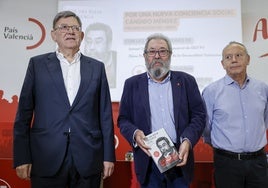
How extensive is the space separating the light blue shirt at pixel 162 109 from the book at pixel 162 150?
0.13 m

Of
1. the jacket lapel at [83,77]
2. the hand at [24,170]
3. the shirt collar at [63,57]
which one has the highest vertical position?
the shirt collar at [63,57]

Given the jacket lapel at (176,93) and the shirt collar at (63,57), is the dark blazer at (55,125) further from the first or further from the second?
the jacket lapel at (176,93)

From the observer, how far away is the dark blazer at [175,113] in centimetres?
188

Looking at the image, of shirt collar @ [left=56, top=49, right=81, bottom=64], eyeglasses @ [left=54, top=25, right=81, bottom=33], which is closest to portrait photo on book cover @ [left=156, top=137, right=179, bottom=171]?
shirt collar @ [left=56, top=49, right=81, bottom=64]

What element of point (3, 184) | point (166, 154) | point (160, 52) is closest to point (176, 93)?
point (160, 52)

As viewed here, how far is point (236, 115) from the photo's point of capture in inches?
87.3

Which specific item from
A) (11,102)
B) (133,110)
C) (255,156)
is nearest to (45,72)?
(133,110)

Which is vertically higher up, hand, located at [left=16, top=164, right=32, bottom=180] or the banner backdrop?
the banner backdrop

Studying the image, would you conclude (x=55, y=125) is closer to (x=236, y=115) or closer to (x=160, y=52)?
(x=160, y=52)

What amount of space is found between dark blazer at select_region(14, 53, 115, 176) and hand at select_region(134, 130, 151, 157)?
0.16m

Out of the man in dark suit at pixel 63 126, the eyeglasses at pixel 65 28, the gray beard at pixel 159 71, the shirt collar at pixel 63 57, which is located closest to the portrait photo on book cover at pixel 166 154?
the man in dark suit at pixel 63 126

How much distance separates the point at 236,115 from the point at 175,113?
0.60 m

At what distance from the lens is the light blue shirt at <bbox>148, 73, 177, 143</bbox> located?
74.6 inches

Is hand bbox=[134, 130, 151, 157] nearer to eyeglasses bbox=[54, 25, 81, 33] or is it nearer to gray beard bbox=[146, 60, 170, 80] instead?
gray beard bbox=[146, 60, 170, 80]
